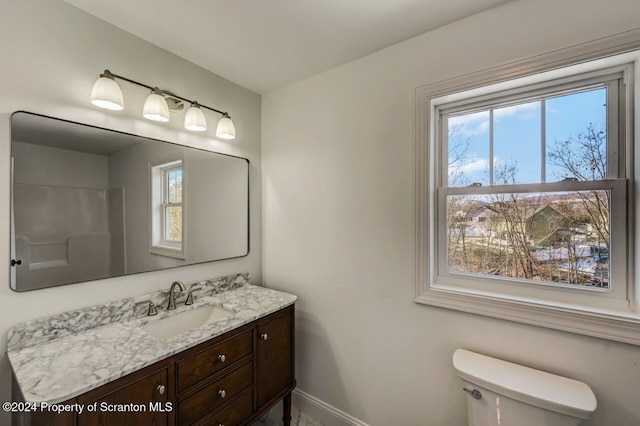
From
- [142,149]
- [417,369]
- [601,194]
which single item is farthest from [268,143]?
[601,194]

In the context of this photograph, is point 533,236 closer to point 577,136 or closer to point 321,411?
point 577,136

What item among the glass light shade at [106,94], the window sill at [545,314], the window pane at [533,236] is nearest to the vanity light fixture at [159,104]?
the glass light shade at [106,94]

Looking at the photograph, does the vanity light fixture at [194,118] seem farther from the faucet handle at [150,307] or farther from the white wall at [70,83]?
the faucet handle at [150,307]

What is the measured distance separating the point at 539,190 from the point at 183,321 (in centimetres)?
193

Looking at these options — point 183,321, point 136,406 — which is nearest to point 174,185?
point 183,321

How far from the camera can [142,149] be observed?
1.44 m

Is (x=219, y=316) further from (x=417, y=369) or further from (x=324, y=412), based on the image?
(x=417, y=369)

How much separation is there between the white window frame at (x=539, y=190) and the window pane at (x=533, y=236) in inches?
1.7

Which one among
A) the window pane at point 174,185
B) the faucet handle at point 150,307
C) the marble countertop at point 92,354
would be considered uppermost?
the window pane at point 174,185

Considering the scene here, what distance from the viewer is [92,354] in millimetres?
1017

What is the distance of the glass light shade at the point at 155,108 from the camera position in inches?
54.3

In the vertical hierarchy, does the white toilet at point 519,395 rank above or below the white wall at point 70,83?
below

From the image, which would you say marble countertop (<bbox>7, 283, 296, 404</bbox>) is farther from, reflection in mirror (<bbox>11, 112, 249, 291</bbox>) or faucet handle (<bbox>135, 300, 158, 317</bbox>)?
reflection in mirror (<bbox>11, 112, 249, 291</bbox>)

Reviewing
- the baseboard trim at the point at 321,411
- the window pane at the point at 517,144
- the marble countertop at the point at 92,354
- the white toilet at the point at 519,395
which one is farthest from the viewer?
the baseboard trim at the point at 321,411
